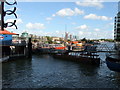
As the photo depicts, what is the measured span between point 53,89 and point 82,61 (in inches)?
1164

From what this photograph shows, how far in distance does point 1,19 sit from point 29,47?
1510cm

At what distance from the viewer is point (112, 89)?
21.5 metres

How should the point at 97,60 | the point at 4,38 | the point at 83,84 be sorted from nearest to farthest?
the point at 83,84 → the point at 97,60 → the point at 4,38

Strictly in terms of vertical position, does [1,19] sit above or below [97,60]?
above

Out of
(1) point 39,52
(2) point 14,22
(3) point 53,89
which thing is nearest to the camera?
(3) point 53,89

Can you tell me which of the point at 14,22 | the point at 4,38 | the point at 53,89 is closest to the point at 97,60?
the point at 53,89

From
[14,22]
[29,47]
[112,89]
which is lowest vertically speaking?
[112,89]

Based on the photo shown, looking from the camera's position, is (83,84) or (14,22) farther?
(14,22)

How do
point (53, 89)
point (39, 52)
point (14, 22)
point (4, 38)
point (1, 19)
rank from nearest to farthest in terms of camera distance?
point (53, 89), point (4, 38), point (1, 19), point (14, 22), point (39, 52)

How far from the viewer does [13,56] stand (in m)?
52.1

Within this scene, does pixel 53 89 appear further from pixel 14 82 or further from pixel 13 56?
pixel 13 56

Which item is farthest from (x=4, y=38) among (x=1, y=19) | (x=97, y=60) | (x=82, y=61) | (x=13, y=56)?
(x=97, y=60)

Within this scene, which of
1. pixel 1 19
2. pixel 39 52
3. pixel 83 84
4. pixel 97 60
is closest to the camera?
pixel 83 84

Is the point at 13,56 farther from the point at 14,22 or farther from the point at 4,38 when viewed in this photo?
the point at 14,22
